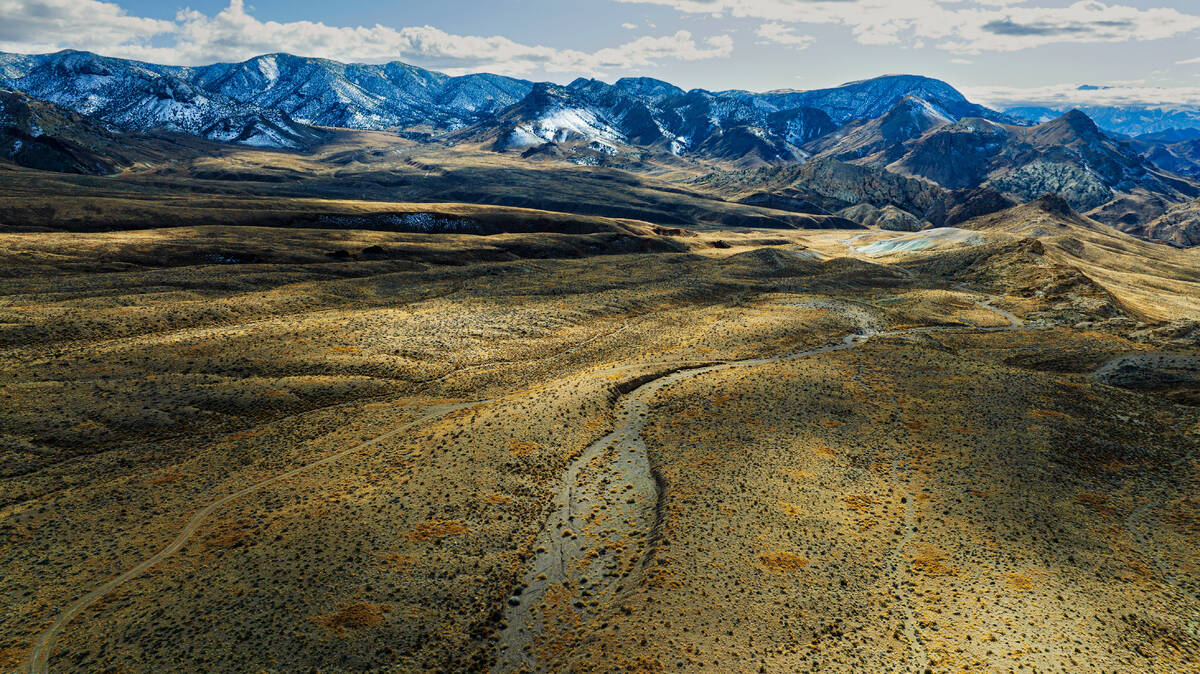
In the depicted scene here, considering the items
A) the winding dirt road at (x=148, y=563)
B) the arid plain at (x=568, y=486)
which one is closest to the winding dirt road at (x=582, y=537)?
the winding dirt road at (x=148, y=563)

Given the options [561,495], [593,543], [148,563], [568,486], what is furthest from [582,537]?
[148,563]

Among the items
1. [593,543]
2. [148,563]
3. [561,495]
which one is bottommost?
[593,543]

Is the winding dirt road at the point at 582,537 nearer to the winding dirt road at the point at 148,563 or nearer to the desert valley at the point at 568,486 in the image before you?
the winding dirt road at the point at 148,563

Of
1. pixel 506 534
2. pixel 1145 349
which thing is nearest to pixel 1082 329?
pixel 1145 349

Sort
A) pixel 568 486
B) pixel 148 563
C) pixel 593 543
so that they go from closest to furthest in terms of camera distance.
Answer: pixel 148 563
pixel 593 543
pixel 568 486

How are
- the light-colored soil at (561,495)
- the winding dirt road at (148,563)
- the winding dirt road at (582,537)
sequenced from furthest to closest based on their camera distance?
the winding dirt road at (582,537) < the light-colored soil at (561,495) < the winding dirt road at (148,563)

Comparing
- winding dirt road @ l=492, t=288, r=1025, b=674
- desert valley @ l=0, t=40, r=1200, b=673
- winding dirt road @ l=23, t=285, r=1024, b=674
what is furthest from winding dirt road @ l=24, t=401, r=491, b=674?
winding dirt road @ l=492, t=288, r=1025, b=674

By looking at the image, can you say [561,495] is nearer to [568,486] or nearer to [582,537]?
[568,486]

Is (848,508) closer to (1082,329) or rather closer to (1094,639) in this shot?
(1094,639)

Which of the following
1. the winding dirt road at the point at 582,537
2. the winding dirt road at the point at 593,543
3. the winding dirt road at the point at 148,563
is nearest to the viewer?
the winding dirt road at the point at 148,563

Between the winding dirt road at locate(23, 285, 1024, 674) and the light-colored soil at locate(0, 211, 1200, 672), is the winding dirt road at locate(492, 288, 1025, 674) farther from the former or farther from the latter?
the light-colored soil at locate(0, 211, 1200, 672)
